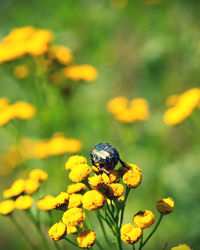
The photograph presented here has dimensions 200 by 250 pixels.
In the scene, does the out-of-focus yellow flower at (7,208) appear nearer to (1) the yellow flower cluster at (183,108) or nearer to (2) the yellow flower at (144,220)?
(2) the yellow flower at (144,220)

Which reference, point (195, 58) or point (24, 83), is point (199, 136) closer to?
point (195, 58)

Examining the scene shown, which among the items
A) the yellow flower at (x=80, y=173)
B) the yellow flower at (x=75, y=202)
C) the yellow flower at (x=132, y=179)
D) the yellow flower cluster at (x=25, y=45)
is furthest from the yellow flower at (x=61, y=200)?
the yellow flower cluster at (x=25, y=45)

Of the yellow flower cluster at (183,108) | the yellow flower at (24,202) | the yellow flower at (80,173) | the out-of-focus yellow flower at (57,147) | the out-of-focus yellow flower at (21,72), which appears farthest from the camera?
the out-of-focus yellow flower at (21,72)

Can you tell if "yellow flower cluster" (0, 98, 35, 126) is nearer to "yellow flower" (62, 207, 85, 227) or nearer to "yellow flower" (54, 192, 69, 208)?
"yellow flower" (54, 192, 69, 208)

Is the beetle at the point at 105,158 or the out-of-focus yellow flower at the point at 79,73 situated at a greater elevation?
the out-of-focus yellow flower at the point at 79,73

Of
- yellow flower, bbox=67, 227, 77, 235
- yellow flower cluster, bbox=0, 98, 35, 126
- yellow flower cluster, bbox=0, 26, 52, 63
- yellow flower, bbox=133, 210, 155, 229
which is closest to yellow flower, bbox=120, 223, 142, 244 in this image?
yellow flower, bbox=133, 210, 155, 229

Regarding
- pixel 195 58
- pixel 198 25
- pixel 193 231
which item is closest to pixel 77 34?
pixel 198 25

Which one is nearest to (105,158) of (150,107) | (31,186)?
(31,186)
